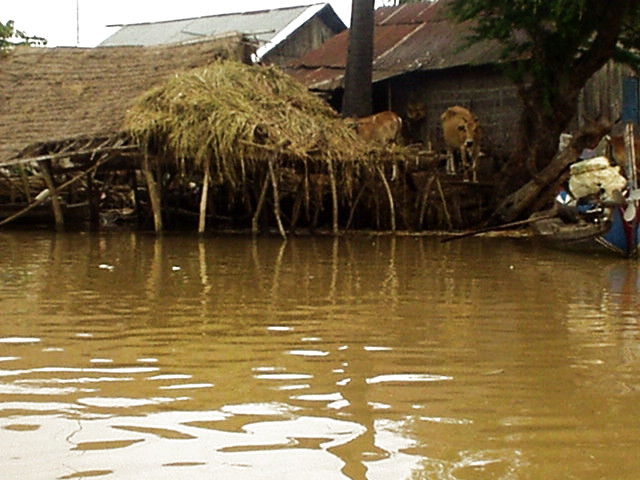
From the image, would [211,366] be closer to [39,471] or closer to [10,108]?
[39,471]

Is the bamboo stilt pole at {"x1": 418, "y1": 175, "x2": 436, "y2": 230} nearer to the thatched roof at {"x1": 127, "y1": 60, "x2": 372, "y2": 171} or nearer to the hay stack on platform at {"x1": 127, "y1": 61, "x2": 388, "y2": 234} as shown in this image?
the hay stack on platform at {"x1": 127, "y1": 61, "x2": 388, "y2": 234}

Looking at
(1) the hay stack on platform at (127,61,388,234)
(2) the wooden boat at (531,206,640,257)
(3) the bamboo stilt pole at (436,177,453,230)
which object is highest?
(1) the hay stack on platform at (127,61,388,234)

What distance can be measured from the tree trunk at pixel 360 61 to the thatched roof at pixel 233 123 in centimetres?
353

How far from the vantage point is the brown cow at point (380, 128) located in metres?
17.8

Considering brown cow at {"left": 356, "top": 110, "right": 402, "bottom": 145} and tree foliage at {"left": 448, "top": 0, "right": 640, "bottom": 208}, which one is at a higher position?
tree foliage at {"left": 448, "top": 0, "right": 640, "bottom": 208}

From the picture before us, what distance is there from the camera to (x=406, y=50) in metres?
21.9

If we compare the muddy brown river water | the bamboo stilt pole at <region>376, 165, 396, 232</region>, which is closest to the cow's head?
the bamboo stilt pole at <region>376, 165, 396, 232</region>

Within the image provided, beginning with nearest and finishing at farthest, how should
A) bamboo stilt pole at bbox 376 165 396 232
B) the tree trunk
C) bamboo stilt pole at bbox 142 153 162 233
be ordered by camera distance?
bamboo stilt pole at bbox 142 153 162 233 < bamboo stilt pole at bbox 376 165 396 232 < the tree trunk

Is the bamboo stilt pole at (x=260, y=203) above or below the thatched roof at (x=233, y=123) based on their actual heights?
below

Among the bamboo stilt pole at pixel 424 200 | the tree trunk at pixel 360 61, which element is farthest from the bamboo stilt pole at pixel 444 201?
the tree trunk at pixel 360 61

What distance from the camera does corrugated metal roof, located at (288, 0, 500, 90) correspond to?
2008 cm

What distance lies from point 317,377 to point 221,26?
28.3 metres

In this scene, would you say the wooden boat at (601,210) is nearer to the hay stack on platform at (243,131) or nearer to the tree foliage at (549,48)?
the tree foliage at (549,48)

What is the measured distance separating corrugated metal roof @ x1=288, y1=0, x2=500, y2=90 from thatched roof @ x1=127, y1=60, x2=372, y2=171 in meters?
4.07
